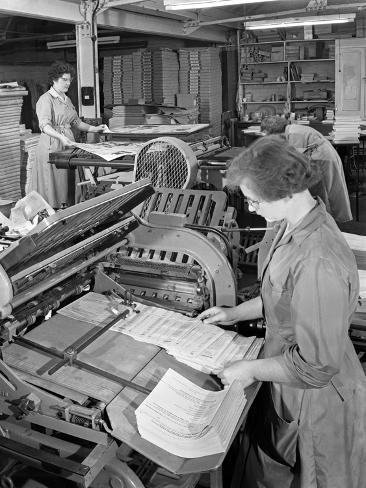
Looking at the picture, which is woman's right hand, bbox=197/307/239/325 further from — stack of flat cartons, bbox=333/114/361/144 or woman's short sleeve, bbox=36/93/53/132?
stack of flat cartons, bbox=333/114/361/144

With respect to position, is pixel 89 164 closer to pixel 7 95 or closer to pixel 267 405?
pixel 7 95

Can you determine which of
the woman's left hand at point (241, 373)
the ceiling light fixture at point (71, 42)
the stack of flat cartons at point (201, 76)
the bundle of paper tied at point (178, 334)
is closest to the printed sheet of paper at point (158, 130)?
the bundle of paper tied at point (178, 334)

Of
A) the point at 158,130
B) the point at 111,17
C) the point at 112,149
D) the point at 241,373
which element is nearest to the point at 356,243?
the point at 241,373

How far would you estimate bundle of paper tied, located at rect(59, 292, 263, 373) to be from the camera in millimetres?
1855

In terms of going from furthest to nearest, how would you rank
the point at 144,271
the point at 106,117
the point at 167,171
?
the point at 106,117
the point at 167,171
the point at 144,271

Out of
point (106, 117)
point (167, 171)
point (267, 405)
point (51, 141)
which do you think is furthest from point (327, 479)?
point (106, 117)

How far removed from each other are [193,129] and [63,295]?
323cm

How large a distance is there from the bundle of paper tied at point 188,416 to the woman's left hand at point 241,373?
0.02 metres

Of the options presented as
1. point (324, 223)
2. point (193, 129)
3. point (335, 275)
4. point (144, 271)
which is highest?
point (193, 129)

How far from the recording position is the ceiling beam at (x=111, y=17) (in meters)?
5.35

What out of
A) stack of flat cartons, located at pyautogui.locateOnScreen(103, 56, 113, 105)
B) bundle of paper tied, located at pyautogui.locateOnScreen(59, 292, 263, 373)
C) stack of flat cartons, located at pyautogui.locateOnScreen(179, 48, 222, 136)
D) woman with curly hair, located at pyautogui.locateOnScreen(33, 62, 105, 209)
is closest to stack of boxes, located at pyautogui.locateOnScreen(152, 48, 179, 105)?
stack of flat cartons, located at pyautogui.locateOnScreen(179, 48, 222, 136)

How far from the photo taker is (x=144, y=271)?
91.7 inches

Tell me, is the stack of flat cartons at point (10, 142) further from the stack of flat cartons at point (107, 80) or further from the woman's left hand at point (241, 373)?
the woman's left hand at point (241, 373)

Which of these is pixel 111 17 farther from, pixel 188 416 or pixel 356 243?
pixel 188 416
